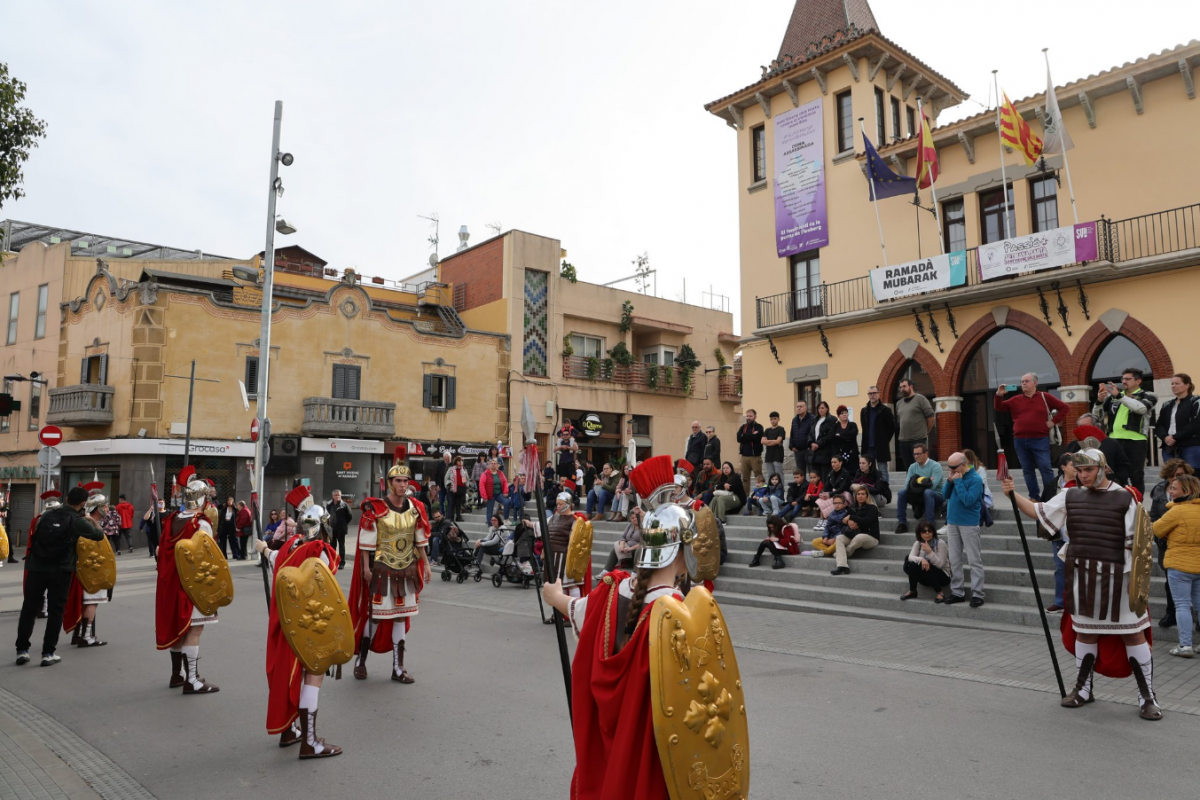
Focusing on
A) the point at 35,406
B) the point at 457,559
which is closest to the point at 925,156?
the point at 457,559

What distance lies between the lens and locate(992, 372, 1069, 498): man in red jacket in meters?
11.9

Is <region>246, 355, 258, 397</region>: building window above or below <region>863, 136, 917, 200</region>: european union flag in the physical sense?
below

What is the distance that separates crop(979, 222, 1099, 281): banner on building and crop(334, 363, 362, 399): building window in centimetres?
2233

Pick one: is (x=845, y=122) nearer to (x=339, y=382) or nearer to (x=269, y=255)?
(x=269, y=255)

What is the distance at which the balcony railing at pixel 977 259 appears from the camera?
17.1 metres

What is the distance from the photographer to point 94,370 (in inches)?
1179

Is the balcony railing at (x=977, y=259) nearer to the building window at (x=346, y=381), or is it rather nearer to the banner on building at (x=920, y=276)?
the banner on building at (x=920, y=276)

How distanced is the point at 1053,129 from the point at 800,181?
7195 millimetres

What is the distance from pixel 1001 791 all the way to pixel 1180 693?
3278 mm

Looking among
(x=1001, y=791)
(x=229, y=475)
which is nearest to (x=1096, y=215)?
(x=1001, y=791)

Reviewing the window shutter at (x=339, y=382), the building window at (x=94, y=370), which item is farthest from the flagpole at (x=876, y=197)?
the building window at (x=94, y=370)

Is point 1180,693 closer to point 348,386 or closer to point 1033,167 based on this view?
point 1033,167

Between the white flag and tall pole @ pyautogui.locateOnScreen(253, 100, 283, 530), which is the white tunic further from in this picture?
tall pole @ pyautogui.locateOnScreen(253, 100, 283, 530)

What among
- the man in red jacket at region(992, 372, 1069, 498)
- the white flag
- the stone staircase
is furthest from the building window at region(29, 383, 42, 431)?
the white flag
